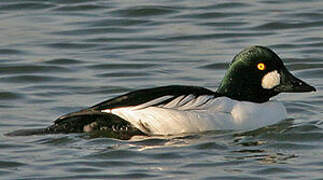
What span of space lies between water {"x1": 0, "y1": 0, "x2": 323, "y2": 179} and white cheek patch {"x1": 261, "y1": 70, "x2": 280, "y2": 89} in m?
0.45

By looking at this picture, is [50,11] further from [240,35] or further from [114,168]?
[114,168]

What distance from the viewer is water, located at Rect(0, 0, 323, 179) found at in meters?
11.4

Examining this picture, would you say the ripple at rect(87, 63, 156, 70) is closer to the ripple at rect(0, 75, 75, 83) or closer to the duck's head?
the ripple at rect(0, 75, 75, 83)

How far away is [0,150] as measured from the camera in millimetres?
12109

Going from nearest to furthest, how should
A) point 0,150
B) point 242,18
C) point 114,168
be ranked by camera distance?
point 114,168 < point 0,150 < point 242,18

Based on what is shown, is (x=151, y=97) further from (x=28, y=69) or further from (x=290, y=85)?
(x=28, y=69)

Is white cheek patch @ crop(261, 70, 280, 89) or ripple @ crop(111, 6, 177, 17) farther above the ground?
ripple @ crop(111, 6, 177, 17)

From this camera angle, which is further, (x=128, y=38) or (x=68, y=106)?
(x=128, y=38)

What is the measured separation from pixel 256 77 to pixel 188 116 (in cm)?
102

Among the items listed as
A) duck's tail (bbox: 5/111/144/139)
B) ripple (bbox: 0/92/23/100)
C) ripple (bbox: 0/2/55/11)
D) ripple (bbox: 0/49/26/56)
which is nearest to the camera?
duck's tail (bbox: 5/111/144/139)

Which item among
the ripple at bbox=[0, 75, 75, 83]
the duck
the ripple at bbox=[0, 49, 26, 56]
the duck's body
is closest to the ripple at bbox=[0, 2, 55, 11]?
the ripple at bbox=[0, 49, 26, 56]

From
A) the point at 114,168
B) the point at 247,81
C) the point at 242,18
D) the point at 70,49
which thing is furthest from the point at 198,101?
the point at 242,18

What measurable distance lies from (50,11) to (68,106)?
562cm

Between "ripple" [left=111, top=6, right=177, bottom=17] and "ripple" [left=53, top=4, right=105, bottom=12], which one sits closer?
"ripple" [left=111, top=6, right=177, bottom=17]
